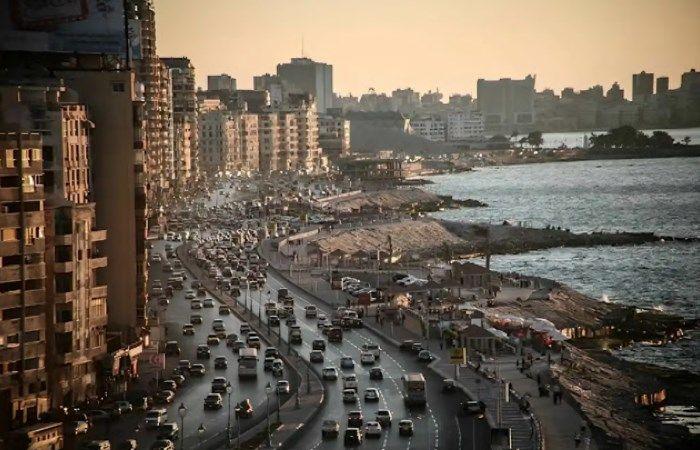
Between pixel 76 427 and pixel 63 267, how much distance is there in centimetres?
350

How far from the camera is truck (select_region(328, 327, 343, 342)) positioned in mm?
35625

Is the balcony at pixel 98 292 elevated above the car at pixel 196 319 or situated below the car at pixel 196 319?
above

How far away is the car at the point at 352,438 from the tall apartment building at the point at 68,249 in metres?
6.04

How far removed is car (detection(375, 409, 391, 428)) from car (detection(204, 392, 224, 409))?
11.1 feet

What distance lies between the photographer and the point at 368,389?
28.5m

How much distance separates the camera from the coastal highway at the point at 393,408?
24.5 meters

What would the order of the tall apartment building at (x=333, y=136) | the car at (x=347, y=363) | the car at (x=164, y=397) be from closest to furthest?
1. the car at (x=164, y=397)
2. the car at (x=347, y=363)
3. the tall apartment building at (x=333, y=136)

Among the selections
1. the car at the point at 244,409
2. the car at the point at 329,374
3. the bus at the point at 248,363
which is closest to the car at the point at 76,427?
the car at the point at 244,409

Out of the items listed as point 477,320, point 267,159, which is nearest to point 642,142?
point 267,159

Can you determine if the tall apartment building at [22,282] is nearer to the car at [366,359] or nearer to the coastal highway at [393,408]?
the coastal highway at [393,408]

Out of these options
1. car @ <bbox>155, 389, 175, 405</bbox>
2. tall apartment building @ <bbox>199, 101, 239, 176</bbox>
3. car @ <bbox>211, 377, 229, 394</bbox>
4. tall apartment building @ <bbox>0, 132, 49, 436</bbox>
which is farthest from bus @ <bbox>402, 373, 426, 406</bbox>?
tall apartment building @ <bbox>199, 101, 239, 176</bbox>

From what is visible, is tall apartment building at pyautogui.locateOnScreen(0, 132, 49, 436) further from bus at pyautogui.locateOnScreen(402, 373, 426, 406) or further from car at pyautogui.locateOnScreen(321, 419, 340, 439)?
bus at pyautogui.locateOnScreen(402, 373, 426, 406)

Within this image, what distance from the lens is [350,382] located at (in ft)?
96.4

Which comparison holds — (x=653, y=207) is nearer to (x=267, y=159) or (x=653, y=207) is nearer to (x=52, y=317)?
(x=267, y=159)
